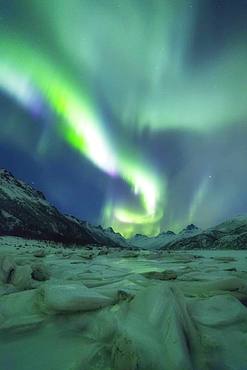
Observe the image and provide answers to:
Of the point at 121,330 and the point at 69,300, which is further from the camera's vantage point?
the point at 69,300

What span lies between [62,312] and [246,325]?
2.94 metres

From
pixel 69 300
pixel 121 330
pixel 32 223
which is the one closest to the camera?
pixel 121 330

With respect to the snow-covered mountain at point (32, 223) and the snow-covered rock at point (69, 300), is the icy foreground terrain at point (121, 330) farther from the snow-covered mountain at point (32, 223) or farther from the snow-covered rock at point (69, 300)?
the snow-covered mountain at point (32, 223)

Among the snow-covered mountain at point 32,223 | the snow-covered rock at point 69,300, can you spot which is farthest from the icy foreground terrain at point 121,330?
the snow-covered mountain at point 32,223

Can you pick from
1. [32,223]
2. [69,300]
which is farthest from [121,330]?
[32,223]

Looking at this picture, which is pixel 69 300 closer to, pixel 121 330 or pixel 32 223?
pixel 121 330

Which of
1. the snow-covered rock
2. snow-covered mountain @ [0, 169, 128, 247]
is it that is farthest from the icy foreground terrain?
snow-covered mountain @ [0, 169, 128, 247]

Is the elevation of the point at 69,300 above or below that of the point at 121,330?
above

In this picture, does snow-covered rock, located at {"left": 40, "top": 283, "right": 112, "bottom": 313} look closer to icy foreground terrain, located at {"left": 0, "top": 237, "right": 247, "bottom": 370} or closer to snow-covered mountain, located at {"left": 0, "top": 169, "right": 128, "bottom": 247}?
icy foreground terrain, located at {"left": 0, "top": 237, "right": 247, "bottom": 370}

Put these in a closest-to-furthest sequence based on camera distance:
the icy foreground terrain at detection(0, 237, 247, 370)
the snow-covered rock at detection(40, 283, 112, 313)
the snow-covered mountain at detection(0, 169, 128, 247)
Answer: the icy foreground terrain at detection(0, 237, 247, 370), the snow-covered rock at detection(40, 283, 112, 313), the snow-covered mountain at detection(0, 169, 128, 247)

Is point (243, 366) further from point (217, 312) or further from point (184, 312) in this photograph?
point (217, 312)

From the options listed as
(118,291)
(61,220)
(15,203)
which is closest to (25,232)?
(15,203)

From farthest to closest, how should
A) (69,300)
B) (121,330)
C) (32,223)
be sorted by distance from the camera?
(32,223) < (69,300) < (121,330)

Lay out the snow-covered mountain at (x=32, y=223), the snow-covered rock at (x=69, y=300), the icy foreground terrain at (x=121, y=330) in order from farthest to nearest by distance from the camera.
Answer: the snow-covered mountain at (x=32, y=223) < the snow-covered rock at (x=69, y=300) < the icy foreground terrain at (x=121, y=330)
